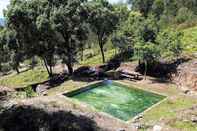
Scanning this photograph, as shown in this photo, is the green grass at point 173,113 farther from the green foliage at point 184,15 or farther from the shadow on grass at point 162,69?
the green foliage at point 184,15

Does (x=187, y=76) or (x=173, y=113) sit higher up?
(x=187, y=76)

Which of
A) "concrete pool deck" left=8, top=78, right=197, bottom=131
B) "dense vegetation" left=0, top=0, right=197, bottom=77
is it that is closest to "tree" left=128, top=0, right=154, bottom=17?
"dense vegetation" left=0, top=0, right=197, bottom=77

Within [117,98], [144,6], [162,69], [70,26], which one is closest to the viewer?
[117,98]

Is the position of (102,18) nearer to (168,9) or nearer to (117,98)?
(117,98)

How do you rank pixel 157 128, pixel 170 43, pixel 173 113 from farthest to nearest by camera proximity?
pixel 170 43
pixel 173 113
pixel 157 128

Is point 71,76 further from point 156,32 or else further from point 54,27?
point 156,32

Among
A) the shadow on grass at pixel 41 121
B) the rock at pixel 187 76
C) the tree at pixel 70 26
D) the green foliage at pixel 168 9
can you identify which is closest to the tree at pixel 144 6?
the green foliage at pixel 168 9

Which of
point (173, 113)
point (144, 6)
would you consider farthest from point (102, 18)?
point (144, 6)

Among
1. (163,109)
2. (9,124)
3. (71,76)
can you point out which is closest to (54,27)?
(71,76)
